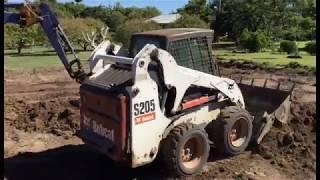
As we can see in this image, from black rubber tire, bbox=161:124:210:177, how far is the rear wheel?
488 millimetres

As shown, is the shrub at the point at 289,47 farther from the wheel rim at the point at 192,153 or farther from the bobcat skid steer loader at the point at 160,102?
the wheel rim at the point at 192,153

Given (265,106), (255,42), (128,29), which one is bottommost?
(255,42)

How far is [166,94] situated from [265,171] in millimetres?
2023

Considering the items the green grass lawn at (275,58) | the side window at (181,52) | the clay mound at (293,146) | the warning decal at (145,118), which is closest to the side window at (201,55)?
the side window at (181,52)

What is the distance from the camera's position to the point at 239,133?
8.27 meters

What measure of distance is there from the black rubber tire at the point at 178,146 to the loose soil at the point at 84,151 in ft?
0.89

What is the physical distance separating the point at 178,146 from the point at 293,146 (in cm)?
243

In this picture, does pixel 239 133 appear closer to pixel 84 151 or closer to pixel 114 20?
pixel 84 151

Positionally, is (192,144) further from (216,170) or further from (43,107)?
(43,107)

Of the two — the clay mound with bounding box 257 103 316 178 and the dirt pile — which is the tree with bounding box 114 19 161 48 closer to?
the dirt pile

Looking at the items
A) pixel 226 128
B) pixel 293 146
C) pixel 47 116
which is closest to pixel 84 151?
pixel 226 128

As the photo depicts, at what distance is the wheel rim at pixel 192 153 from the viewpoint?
23.9 feet

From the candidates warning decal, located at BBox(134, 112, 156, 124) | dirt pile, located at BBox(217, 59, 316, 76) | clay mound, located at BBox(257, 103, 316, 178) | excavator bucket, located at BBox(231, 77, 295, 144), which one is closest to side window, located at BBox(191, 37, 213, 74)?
warning decal, located at BBox(134, 112, 156, 124)

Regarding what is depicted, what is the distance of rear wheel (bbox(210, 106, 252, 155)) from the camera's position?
777 cm
